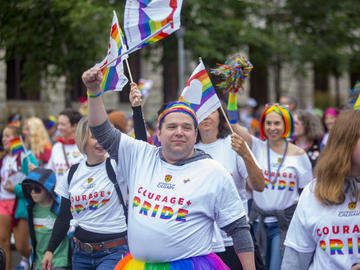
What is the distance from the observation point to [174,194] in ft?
10.7

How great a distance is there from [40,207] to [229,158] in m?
2.06

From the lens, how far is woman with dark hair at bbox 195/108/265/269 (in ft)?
14.2

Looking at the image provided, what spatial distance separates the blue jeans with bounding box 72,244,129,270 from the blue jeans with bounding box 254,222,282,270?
166 cm

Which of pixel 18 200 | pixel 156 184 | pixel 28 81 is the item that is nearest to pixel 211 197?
pixel 156 184

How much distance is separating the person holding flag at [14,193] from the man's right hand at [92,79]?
3.53 metres

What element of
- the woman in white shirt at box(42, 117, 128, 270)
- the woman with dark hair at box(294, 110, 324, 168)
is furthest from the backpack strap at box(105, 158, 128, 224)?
the woman with dark hair at box(294, 110, 324, 168)

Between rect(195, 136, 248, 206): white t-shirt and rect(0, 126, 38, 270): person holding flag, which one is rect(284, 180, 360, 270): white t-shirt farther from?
rect(0, 126, 38, 270): person holding flag

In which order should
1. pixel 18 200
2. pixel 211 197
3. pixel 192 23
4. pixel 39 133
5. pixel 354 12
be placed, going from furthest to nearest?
pixel 354 12 < pixel 192 23 < pixel 39 133 < pixel 18 200 < pixel 211 197

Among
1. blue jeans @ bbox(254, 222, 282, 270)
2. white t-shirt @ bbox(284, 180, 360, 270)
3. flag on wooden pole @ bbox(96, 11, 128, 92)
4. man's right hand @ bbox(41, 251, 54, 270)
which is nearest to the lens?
white t-shirt @ bbox(284, 180, 360, 270)

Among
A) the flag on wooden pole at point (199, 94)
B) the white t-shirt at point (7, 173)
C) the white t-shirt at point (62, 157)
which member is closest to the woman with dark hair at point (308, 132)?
the white t-shirt at point (62, 157)

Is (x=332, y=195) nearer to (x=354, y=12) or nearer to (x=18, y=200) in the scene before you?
(x=18, y=200)

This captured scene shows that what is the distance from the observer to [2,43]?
33.3 ft

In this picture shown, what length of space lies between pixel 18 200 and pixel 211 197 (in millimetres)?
4121

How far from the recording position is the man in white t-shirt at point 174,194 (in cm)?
325
